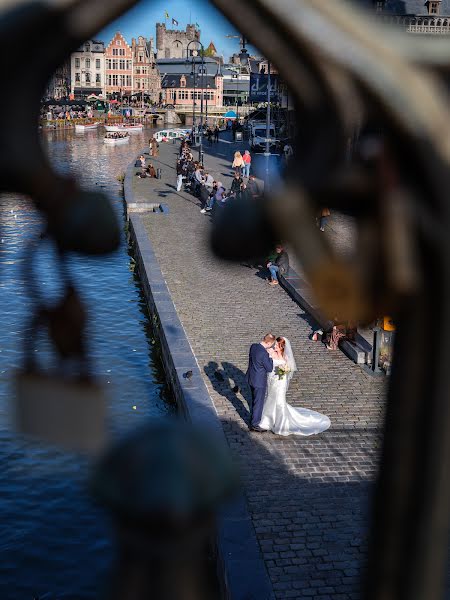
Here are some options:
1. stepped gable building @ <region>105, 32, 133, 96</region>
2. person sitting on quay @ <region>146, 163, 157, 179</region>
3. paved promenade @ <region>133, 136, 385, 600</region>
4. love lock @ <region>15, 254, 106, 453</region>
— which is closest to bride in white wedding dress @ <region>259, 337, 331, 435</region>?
paved promenade @ <region>133, 136, 385, 600</region>

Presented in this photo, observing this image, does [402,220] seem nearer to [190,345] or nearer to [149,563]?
[149,563]

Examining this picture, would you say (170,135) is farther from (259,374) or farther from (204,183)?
(259,374)

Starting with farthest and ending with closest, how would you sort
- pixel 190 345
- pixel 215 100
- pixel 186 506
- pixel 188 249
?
pixel 215 100, pixel 188 249, pixel 190 345, pixel 186 506

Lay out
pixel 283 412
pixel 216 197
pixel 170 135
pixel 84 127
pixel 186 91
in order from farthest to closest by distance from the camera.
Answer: pixel 186 91 < pixel 84 127 < pixel 170 135 < pixel 216 197 < pixel 283 412

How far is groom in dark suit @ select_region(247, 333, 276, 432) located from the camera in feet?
34.6

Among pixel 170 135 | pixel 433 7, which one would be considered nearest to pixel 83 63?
pixel 433 7

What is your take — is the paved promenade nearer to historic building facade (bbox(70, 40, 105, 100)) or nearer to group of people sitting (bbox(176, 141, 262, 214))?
historic building facade (bbox(70, 40, 105, 100))

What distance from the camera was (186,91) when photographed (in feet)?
389

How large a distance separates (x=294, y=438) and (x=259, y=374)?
984 millimetres

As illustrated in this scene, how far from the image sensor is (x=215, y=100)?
116 m

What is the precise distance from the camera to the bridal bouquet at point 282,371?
34.8 feet

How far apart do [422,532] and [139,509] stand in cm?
51

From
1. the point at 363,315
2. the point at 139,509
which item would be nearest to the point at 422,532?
the point at 363,315

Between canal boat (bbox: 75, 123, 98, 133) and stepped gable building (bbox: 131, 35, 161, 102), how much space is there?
21409 mm
